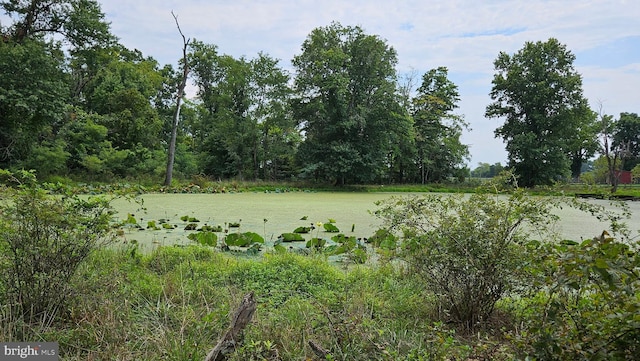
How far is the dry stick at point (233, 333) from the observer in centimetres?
145

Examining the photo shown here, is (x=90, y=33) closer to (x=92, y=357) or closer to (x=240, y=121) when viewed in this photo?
(x=240, y=121)

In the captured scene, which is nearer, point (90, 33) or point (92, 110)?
point (90, 33)

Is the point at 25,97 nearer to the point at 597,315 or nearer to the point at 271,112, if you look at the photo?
the point at 271,112

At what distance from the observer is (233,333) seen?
59.2 inches

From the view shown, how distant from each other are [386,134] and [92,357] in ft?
54.2

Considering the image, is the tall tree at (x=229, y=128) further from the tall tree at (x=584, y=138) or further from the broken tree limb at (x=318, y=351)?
the broken tree limb at (x=318, y=351)

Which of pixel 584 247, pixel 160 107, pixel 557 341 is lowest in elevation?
pixel 557 341

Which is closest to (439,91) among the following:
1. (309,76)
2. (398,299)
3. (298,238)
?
(309,76)

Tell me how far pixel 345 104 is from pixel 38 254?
16.0 meters

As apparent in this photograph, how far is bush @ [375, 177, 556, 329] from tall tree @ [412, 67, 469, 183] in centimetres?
1849

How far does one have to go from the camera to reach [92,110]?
15797 millimetres

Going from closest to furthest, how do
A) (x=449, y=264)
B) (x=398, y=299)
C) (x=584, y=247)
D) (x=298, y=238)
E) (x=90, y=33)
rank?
(x=584, y=247) → (x=449, y=264) → (x=398, y=299) → (x=298, y=238) → (x=90, y=33)

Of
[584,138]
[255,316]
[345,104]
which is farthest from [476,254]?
[584,138]

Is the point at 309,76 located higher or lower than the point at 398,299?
higher
